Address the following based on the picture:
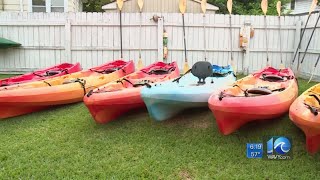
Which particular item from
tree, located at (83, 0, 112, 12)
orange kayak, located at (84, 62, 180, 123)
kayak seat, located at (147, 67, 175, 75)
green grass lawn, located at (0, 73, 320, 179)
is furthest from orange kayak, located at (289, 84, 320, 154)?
tree, located at (83, 0, 112, 12)

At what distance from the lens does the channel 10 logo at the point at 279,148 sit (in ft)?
12.6

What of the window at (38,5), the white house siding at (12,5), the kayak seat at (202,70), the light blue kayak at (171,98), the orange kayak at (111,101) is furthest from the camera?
the window at (38,5)

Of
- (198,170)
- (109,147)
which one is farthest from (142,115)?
(198,170)

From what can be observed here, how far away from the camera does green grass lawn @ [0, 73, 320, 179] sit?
3.62 m

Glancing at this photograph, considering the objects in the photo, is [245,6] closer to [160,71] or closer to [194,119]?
[160,71]

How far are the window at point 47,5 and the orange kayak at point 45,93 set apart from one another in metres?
5.21

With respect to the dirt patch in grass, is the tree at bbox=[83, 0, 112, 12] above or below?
above

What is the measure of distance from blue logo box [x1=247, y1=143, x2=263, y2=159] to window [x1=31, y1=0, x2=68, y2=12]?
345 inches

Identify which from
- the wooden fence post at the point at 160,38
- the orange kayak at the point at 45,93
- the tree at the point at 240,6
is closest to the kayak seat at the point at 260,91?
the orange kayak at the point at 45,93

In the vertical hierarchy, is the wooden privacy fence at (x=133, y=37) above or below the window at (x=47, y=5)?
below

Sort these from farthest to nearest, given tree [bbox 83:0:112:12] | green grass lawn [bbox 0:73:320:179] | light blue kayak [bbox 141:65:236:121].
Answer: tree [bbox 83:0:112:12] < light blue kayak [bbox 141:65:236:121] < green grass lawn [bbox 0:73:320:179]

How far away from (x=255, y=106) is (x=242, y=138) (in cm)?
51

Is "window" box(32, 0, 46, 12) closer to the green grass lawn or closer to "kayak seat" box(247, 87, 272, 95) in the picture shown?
the green grass lawn

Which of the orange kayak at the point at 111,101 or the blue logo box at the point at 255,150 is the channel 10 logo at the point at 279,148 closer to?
the blue logo box at the point at 255,150
